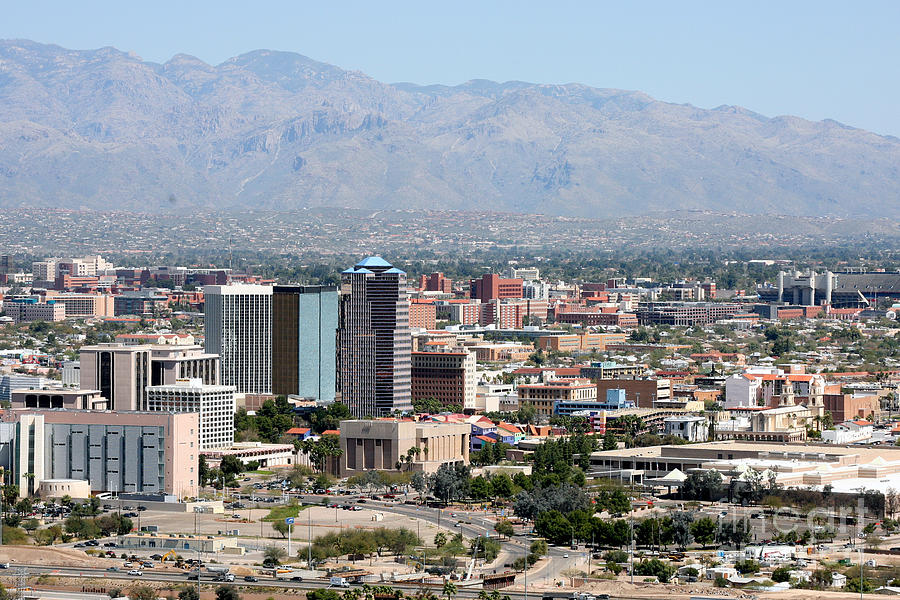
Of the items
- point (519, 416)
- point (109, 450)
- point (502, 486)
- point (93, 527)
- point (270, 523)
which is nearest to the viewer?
point (93, 527)

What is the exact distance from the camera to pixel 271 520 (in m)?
88.1

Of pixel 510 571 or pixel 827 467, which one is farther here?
pixel 827 467

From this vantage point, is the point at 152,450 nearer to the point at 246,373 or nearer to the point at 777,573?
the point at 777,573

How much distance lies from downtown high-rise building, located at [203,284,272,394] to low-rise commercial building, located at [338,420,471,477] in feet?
105

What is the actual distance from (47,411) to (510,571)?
30.6 m

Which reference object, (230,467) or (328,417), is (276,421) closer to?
(328,417)

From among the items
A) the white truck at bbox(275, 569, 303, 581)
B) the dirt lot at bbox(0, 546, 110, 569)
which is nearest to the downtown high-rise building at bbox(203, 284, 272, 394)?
the dirt lot at bbox(0, 546, 110, 569)

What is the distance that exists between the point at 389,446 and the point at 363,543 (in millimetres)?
25935

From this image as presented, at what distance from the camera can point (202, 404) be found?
369 ft

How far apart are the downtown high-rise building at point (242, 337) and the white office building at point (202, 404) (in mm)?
23357

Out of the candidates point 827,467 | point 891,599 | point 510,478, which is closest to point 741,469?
point 827,467

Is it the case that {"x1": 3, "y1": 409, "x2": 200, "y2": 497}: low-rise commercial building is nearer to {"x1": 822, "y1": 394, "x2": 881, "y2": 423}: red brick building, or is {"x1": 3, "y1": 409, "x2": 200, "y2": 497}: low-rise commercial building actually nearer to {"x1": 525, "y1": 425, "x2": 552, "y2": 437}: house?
{"x1": 525, "y1": 425, "x2": 552, "y2": 437}: house

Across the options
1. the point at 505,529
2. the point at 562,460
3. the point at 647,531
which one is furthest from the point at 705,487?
the point at 505,529

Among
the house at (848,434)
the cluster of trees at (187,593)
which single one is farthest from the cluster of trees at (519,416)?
the cluster of trees at (187,593)
